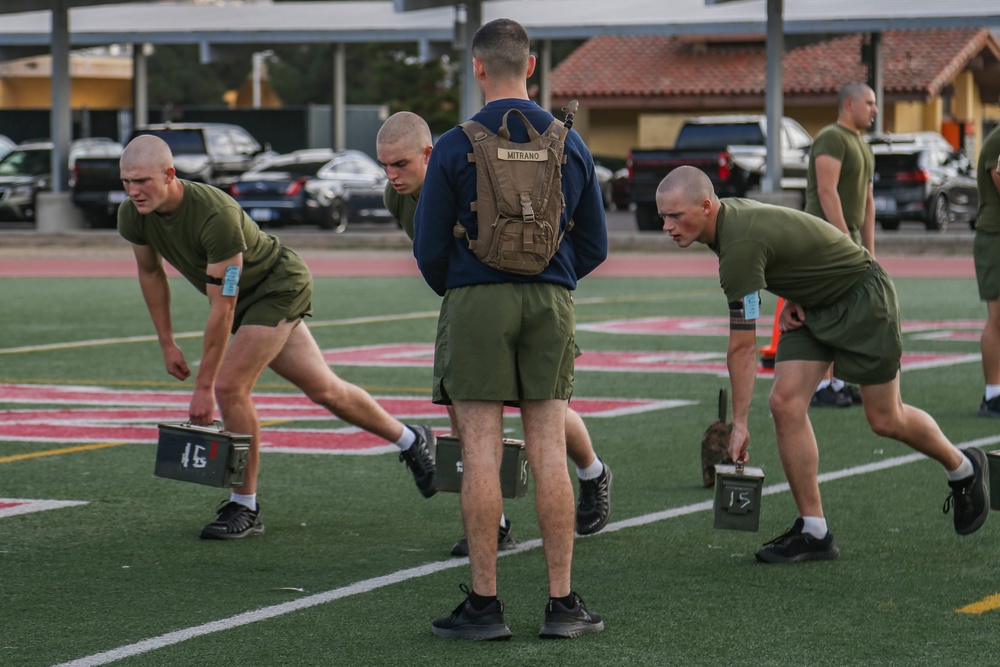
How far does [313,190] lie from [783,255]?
88.7ft

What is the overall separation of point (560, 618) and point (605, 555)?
1400mm

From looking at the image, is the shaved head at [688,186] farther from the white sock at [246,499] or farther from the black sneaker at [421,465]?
the white sock at [246,499]

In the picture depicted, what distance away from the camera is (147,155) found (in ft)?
22.8

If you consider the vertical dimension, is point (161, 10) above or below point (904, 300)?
above

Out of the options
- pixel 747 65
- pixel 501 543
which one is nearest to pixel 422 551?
pixel 501 543

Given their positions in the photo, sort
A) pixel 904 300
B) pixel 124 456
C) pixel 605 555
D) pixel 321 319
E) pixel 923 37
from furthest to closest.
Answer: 1. pixel 923 37
2. pixel 904 300
3. pixel 321 319
4. pixel 124 456
5. pixel 605 555

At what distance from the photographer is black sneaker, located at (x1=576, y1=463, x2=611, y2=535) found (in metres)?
7.32

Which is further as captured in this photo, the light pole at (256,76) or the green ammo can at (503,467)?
the light pole at (256,76)

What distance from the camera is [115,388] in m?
12.3

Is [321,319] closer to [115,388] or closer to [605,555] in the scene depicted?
[115,388]

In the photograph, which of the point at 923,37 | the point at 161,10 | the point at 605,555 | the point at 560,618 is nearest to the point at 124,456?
the point at 605,555

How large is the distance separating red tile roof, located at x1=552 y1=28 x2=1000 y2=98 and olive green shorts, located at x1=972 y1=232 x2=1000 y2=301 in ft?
129

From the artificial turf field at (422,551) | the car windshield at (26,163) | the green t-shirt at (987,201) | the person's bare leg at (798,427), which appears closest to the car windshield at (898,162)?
the artificial turf field at (422,551)

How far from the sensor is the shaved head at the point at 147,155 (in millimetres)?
6922
